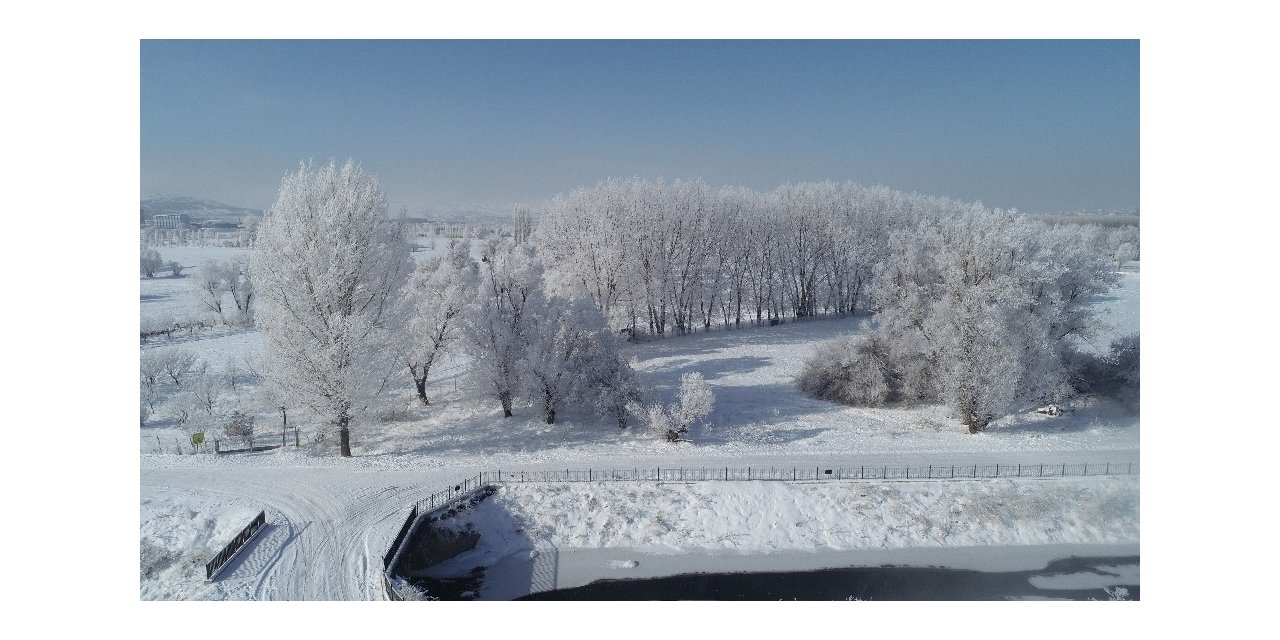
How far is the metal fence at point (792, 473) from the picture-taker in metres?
16.5

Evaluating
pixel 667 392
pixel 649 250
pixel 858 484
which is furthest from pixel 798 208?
pixel 858 484

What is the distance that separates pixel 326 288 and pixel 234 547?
672 cm

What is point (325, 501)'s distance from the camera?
15156mm

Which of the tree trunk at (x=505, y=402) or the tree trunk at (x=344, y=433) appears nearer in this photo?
the tree trunk at (x=344, y=433)

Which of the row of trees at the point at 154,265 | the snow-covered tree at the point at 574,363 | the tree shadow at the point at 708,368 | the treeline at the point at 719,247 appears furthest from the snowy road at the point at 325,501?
the row of trees at the point at 154,265

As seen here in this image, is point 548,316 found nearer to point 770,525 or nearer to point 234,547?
point 770,525

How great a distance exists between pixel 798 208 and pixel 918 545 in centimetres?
2985

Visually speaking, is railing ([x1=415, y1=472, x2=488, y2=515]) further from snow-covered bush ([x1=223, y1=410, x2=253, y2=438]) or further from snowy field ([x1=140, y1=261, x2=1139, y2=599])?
snow-covered bush ([x1=223, y1=410, x2=253, y2=438])

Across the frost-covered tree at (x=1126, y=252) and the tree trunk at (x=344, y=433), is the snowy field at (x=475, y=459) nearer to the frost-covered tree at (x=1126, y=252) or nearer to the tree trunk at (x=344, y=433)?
the tree trunk at (x=344, y=433)

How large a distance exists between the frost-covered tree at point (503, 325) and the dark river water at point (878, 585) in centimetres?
963

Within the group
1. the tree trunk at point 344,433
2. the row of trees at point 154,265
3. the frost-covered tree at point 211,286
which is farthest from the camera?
the row of trees at point 154,265

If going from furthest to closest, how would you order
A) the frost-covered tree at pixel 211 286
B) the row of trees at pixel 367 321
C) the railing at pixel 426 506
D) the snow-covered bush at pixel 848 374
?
the frost-covered tree at pixel 211 286 → the snow-covered bush at pixel 848 374 → the row of trees at pixel 367 321 → the railing at pixel 426 506

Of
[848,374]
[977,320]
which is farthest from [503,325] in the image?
[977,320]

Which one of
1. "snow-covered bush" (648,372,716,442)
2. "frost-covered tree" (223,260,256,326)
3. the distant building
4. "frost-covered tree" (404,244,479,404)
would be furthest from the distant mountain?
"frost-covered tree" (223,260,256,326)
